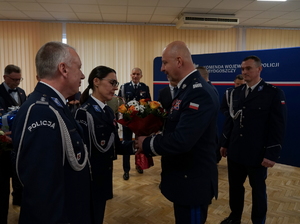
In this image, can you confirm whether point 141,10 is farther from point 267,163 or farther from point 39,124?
point 39,124

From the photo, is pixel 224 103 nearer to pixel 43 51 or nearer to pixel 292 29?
pixel 43 51

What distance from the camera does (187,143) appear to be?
5.04ft

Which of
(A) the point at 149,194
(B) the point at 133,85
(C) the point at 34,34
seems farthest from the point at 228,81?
(C) the point at 34,34

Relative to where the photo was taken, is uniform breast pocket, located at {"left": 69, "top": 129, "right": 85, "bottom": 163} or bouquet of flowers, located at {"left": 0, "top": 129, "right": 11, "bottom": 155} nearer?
uniform breast pocket, located at {"left": 69, "top": 129, "right": 85, "bottom": 163}

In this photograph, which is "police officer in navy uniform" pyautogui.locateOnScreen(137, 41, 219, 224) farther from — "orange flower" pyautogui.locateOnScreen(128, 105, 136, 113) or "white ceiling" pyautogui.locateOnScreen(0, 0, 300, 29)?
"white ceiling" pyautogui.locateOnScreen(0, 0, 300, 29)

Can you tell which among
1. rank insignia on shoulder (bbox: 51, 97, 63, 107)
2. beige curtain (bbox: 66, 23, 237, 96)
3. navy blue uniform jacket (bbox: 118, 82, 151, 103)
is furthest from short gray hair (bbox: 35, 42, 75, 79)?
beige curtain (bbox: 66, 23, 237, 96)

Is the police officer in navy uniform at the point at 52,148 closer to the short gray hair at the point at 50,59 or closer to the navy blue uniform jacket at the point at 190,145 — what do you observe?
the short gray hair at the point at 50,59

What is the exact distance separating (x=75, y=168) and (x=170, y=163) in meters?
0.72

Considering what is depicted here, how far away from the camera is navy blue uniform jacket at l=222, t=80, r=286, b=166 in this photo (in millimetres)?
2438

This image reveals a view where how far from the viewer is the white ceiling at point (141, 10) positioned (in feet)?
18.8

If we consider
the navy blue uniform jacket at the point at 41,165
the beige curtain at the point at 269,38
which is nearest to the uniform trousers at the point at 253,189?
the navy blue uniform jacket at the point at 41,165

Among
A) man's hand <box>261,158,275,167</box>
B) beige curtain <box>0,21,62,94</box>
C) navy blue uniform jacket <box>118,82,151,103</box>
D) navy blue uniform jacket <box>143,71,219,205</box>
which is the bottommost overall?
man's hand <box>261,158,275,167</box>

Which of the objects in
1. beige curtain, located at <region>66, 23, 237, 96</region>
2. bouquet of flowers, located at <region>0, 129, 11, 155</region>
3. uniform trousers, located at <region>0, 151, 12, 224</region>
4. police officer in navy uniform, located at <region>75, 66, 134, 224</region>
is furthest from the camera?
beige curtain, located at <region>66, 23, 237, 96</region>

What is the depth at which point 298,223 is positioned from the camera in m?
2.94
